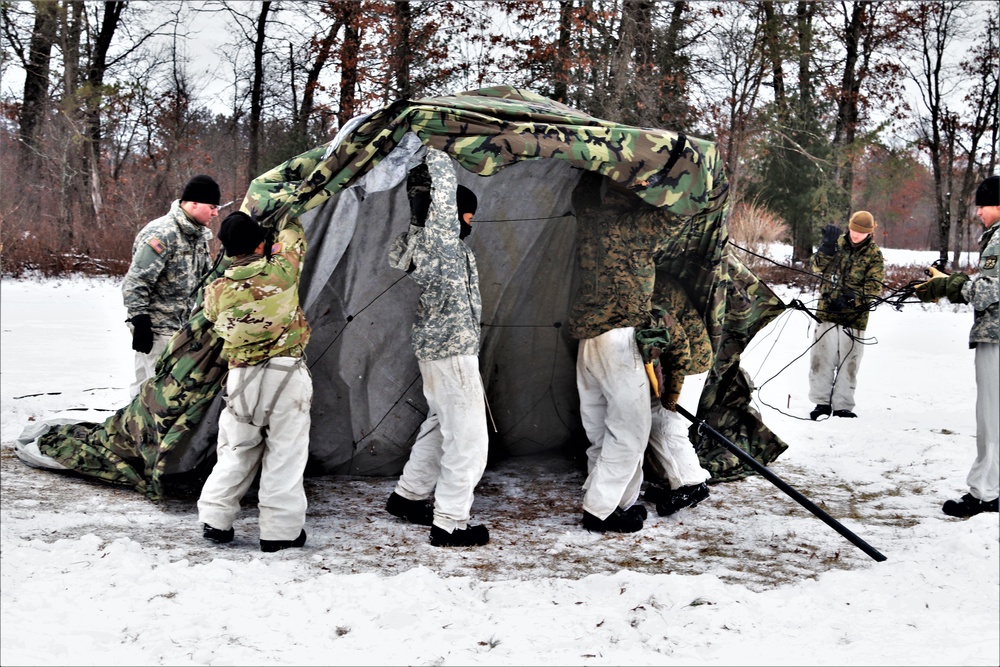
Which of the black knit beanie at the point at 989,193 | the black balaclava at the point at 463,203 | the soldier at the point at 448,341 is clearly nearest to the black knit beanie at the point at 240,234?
the soldier at the point at 448,341

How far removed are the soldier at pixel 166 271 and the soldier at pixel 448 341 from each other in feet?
5.76

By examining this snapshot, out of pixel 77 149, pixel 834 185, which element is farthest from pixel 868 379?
pixel 834 185

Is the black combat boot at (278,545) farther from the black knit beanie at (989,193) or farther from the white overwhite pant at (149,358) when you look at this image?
the black knit beanie at (989,193)

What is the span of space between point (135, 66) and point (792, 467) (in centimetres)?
773

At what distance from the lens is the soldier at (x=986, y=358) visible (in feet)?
15.4

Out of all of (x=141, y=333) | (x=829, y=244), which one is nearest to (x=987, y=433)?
(x=829, y=244)

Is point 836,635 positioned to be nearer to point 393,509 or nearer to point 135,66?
point 393,509

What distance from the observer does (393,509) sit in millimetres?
4609

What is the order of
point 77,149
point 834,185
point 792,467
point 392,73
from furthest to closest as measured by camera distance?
point 834,185
point 392,73
point 77,149
point 792,467

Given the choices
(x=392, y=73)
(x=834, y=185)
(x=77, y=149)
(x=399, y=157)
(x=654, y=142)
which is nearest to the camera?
(x=654, y=142)

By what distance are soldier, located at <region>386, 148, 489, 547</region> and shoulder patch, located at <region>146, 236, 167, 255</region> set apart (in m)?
1.83

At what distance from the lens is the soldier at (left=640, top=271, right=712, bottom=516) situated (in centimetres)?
459

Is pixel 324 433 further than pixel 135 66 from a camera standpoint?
No

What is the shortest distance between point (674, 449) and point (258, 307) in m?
2.41
